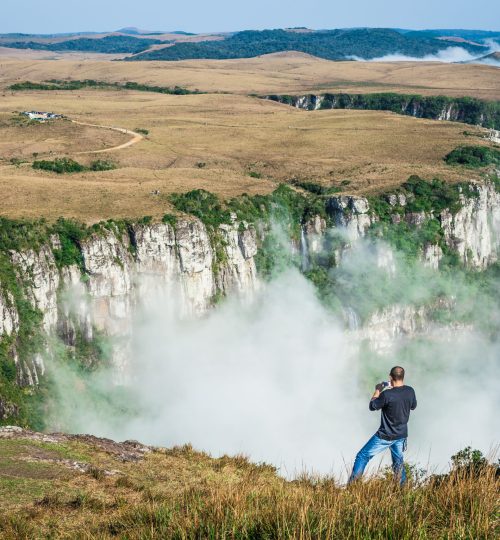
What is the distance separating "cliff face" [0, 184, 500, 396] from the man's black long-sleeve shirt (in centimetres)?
3942

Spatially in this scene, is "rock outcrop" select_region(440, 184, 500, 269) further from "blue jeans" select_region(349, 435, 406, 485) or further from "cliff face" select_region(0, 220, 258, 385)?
"blue jeans" select_region(349, 435, 406, 485)

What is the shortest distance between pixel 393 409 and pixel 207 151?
88.3 metres

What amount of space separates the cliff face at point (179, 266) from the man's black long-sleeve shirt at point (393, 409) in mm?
39424

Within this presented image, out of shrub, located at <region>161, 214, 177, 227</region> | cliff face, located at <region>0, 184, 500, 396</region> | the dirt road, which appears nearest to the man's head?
cliff face, located at <region>0, 184, 500, 396</region>

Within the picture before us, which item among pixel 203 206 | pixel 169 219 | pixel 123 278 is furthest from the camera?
pixel 203 206

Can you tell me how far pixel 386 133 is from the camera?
112812 mm

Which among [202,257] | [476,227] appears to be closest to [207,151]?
[476,227]

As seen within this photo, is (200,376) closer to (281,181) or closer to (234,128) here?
(281,181)

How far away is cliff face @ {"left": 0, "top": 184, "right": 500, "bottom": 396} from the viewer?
55.4 metres

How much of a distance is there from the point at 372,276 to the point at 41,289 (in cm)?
3621

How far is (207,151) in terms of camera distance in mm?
100000

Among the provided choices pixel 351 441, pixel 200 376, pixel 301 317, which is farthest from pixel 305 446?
pixel 301 317

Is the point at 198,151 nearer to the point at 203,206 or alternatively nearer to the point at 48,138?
the point at 48,138

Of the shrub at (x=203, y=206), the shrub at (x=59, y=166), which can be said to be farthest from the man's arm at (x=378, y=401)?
the shrub at (x=59, y=166)
